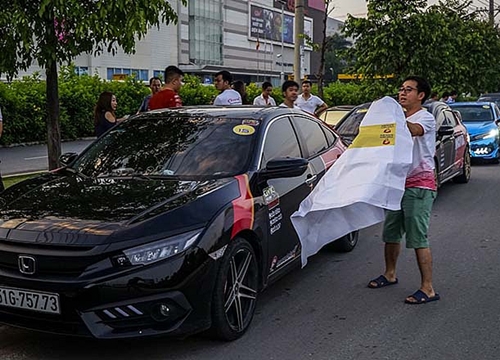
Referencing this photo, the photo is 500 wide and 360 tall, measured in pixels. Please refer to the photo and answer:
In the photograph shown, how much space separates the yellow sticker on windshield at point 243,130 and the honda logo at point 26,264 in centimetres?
210

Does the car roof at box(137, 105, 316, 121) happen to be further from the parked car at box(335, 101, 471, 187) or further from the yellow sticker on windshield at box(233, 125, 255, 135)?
the parked car at box(335, 101, 471, 187)

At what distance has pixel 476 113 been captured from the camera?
15867 millimetres

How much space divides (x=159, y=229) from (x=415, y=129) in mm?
2364

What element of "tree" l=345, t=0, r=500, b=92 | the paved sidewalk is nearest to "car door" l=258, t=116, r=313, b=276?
the paved sidewalk

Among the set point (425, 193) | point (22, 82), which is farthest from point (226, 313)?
point (22, 82)

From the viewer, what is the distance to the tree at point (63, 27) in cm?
734

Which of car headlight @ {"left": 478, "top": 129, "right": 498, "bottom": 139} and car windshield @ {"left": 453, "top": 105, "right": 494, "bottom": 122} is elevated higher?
car windshield @ {"left": 453, "top": 105, "right": 494, "bottom": 122}

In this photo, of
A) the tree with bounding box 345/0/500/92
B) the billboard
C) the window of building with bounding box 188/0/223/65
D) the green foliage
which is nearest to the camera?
the tree with bounding box 345/0/500/92

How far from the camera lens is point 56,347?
4410 mm

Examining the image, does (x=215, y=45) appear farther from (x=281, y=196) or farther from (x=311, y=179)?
(x=281, y=196)

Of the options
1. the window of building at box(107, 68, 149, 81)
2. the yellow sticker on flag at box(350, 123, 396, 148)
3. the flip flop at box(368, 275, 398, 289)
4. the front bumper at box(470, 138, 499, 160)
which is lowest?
the flip flop at box(368, 275, 398, 289)

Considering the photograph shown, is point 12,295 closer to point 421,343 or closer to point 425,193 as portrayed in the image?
point 421,343

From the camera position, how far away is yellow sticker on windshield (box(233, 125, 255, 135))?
17.7ft

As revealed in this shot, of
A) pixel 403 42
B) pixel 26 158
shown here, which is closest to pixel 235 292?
pixel 26 158
